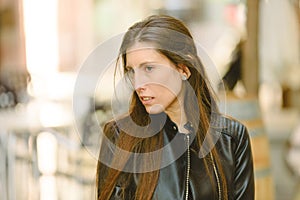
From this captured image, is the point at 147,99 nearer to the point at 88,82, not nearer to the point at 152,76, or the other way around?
the point at 152,76

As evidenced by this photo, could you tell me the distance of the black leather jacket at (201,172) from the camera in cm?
62

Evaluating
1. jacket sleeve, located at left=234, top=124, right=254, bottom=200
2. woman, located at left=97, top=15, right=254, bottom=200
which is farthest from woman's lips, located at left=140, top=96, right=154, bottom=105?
jacket sleeve, located at left=234, top=124, right=254, bottom=200

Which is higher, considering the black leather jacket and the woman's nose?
the woman's nose

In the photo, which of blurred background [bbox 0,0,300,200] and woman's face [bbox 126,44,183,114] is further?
blurred background [bbox 0,0,300,200]

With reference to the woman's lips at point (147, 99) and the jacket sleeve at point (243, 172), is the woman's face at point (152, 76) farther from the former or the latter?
the jacket sleeve at point (243, 172)

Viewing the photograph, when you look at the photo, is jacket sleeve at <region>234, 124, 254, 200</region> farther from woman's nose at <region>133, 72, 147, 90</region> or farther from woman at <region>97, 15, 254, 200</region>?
woman's nose at <region>133, 72, 147, 90</region>

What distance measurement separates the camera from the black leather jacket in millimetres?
616

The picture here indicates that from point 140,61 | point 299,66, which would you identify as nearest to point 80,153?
point 140,61

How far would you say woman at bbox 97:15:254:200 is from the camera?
0.59 meters

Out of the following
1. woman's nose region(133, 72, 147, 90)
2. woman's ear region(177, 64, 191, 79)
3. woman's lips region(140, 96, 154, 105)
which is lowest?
woman's lips region(140, 96, 154, 105)

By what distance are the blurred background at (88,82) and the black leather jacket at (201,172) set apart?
7 cm

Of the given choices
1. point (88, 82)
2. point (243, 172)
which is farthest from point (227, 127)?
point (88, 82)

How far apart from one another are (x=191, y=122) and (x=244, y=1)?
0.58m

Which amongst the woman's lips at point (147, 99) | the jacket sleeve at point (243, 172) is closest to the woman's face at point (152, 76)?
the woman's lips at point (147, 99)
